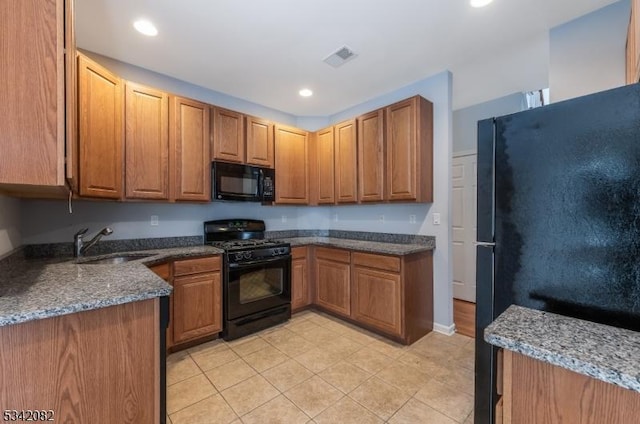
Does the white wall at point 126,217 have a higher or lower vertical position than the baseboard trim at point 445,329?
higher

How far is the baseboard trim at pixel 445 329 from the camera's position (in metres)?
2.79

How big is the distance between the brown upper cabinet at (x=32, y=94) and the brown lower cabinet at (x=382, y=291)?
2.45m

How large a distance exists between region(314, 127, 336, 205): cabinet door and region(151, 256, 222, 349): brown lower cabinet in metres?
1.66

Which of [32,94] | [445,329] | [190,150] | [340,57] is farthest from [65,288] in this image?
[445,329]

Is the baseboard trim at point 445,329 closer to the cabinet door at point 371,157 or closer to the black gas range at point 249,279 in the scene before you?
the cabinet door at point 371,157

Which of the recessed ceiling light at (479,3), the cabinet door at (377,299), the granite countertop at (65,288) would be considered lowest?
the cabinet door at (377,299)

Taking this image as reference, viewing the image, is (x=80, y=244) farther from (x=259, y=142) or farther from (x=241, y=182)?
(x=259, y=142)

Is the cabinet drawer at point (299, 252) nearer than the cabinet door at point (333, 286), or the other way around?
the cabinet door at point (333, 286)

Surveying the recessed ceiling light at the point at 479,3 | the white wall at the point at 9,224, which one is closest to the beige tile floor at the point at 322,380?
the white wall at the point at 9,224

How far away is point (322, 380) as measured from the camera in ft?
6.73

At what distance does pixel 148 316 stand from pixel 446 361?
2303 millimetres

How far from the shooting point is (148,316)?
1232mm

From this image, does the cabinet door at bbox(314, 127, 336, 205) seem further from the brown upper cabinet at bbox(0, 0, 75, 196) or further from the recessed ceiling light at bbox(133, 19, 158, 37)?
the brown upper cabinet at bbox(0, 0, 75, 196)

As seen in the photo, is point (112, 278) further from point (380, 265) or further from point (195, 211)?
point (380, 265)
